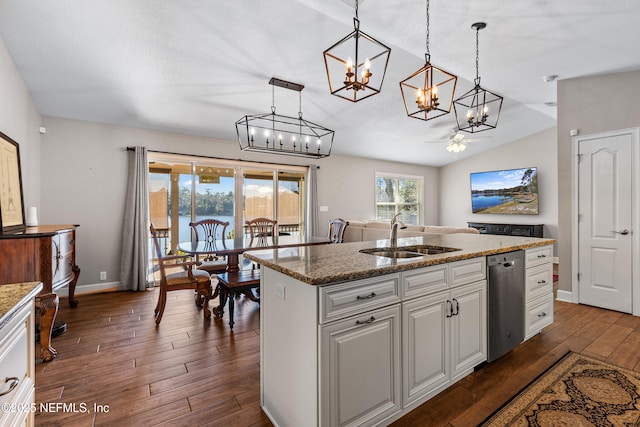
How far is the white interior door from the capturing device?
3428 millimetres

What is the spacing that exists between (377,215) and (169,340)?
5.60 m

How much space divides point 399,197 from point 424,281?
21.3 ft

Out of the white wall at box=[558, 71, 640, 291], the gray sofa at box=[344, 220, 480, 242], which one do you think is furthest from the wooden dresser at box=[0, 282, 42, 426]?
the white wall at box=[558, 71, 640, 291]

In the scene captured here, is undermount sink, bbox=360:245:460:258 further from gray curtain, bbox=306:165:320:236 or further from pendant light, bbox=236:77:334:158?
gray curtain, bbox=306:165:320:236

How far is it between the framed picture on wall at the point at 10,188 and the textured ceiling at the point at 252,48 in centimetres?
91

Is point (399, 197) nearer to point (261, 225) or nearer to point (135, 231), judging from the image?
point (261, 225)

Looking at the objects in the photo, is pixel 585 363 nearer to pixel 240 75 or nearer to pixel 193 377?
pixel 193 377

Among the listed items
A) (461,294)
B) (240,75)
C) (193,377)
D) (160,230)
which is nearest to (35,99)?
(160,230)

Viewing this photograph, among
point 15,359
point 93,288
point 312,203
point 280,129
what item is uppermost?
point 280,129

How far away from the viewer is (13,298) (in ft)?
3.10

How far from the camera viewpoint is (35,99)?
11.7ft

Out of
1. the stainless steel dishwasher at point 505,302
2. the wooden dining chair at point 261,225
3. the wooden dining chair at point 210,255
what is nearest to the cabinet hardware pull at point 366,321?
the stainless steel dishwasher at point 505,302

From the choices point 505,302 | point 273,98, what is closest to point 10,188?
point 273,98

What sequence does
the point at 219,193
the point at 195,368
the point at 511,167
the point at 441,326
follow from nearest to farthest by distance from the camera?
the point at 441,326, the point at 195,368, the point at 219,193, the point at 511,167
